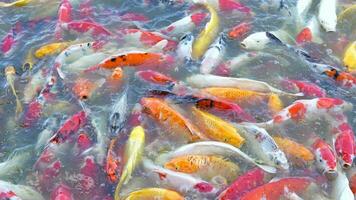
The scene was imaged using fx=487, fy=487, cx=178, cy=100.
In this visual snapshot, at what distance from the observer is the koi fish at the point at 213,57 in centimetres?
619

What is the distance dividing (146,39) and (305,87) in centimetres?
219

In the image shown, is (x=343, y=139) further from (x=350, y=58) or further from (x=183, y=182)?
(x=183, y=182)

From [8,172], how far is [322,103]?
3586mm

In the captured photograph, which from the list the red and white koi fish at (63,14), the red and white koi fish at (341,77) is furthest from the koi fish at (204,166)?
the red and white koi fish at (63,14)

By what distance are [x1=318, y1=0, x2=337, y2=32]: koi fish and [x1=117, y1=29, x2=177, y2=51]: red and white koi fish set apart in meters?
2.13

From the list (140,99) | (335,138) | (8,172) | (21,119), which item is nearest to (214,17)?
(140,99)

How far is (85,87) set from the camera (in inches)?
236

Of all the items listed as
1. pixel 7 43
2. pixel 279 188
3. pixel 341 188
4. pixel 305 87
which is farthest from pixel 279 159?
pixel 7 43

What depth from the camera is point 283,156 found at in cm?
511

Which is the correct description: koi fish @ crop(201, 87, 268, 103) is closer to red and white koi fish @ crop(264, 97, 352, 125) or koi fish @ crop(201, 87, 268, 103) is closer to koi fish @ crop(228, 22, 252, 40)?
red and white koi fish @ crop(264, 97, 352, 125)

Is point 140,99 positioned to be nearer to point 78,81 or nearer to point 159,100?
point 159,100

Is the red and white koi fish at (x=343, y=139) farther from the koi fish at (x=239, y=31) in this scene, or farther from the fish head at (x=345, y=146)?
the koi fish at (x=239, y=31)

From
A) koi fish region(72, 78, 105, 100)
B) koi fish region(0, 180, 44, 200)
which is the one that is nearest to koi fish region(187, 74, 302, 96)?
koi fish region(72, 78, 105, 100)

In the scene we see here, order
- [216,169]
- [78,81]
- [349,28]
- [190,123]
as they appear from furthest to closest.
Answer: [349,28] → [78,81] → [190,123] → [216,169]
